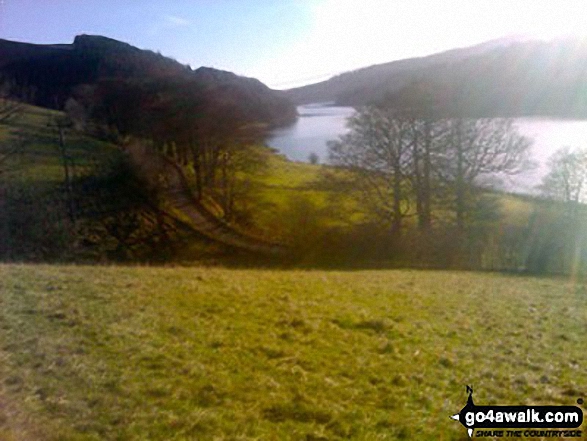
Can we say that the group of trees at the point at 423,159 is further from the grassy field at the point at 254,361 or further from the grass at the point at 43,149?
the grassy field at the point at 254,361

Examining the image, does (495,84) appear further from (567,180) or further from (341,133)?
(341,133)

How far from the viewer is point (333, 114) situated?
30922mm

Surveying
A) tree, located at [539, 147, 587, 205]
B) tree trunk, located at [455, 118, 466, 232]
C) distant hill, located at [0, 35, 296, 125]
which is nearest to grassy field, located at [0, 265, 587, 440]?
distant hill, located at [0, 35, 296, 125]

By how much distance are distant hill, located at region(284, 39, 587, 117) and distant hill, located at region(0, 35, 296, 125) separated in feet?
24.2

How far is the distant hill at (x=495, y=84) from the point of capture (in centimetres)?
2452

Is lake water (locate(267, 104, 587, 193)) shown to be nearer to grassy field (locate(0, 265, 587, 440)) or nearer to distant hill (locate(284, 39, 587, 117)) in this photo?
distant hill (locate(284, 39, 587, 117))

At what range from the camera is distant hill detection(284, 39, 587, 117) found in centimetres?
2452

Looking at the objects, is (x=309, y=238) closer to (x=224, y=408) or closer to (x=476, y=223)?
(x=476, y=223)

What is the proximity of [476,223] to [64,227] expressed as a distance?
19397 millimetres

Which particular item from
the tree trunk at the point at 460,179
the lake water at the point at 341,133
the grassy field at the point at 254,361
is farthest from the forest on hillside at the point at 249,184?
the grassy field at the point at 254,361

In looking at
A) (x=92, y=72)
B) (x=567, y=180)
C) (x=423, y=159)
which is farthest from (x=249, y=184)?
(x=567, y=180)

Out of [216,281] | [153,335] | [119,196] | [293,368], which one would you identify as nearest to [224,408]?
[293,368]

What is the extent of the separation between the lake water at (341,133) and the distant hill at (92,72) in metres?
4.88

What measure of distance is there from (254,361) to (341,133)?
2247cm
